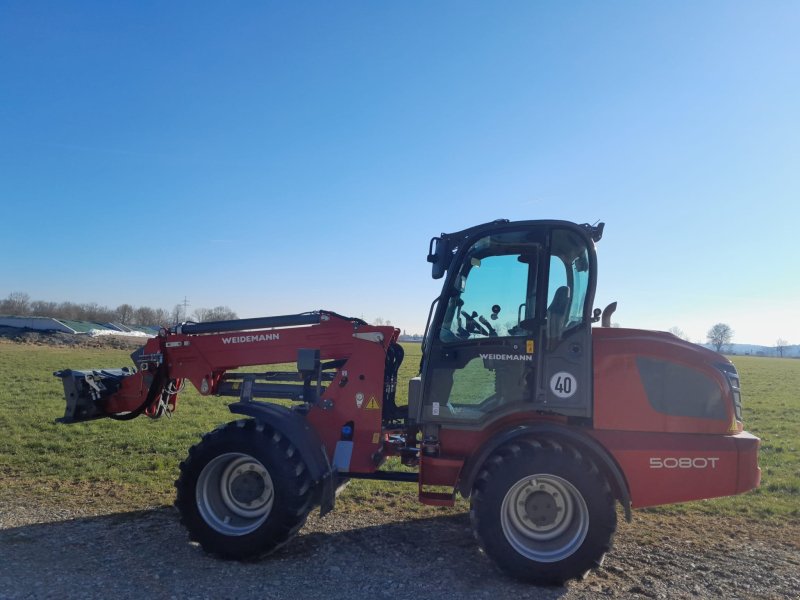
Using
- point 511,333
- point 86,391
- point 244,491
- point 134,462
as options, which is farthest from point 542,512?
point 134,462

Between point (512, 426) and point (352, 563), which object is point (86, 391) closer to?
point (352, 563)

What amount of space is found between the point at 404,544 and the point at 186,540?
2.16 metres

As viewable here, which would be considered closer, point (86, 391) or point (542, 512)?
point (542, 512)

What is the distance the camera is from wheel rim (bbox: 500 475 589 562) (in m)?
4.97

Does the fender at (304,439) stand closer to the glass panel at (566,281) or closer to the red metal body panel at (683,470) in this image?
the glass panel at (566,281)

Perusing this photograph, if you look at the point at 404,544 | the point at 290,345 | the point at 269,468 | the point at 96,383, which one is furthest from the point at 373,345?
the point at 96,383

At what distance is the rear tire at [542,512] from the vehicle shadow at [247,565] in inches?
9.2

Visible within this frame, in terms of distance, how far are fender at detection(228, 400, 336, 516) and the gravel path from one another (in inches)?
23.8

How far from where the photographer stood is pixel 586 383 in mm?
5137

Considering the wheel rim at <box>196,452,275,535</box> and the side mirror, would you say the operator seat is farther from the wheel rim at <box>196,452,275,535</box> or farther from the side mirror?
the wheel rim at <box>196,452,275,535</box>

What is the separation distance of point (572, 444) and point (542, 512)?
66 cm

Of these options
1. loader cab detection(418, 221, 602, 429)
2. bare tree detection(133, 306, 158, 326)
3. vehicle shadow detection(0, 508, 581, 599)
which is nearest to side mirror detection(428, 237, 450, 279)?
loader cab detection(418, 221, 602, 429)

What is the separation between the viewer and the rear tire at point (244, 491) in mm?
5203

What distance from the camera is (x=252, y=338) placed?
6.31m
